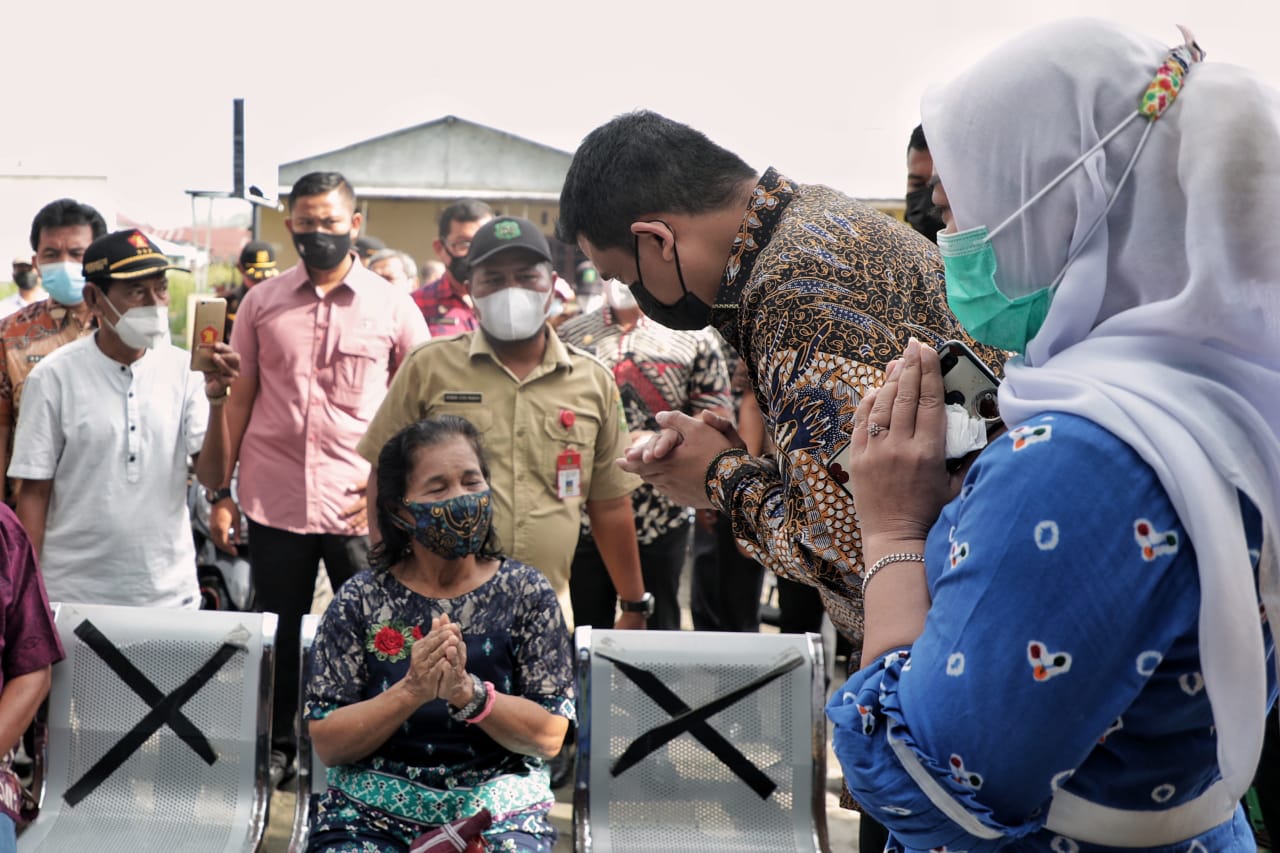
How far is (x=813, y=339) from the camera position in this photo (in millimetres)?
1661

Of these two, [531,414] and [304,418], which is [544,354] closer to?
[531,414]

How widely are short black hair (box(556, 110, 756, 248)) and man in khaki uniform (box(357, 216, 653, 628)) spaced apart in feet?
6.70

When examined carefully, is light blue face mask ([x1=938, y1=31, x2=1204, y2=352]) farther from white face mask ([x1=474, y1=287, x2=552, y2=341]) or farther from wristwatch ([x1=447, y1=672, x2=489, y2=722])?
white face mask ([x1=474, y1=287, x2=552, y2=341])

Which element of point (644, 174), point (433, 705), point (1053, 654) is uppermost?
point (644, 174)

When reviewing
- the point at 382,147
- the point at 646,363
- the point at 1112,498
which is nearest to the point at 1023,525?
the point at 1112,498

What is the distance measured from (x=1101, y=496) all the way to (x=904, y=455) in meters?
0.27

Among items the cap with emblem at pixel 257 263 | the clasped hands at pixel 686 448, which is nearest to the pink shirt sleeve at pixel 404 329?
the clasped hands at pixel 686 448

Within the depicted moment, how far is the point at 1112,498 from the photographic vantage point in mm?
1066

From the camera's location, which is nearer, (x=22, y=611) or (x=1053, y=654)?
(x=1053, y=654)

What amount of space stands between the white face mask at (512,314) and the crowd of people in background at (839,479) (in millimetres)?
11

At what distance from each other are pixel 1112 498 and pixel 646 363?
12.4 feet

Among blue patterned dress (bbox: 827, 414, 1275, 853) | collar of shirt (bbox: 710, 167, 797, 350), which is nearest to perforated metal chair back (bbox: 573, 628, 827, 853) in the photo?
collar of shirt (bbox: 710, 167, 797, 350)

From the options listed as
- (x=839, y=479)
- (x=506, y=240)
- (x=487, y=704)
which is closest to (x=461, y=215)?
(x=506, y=240)

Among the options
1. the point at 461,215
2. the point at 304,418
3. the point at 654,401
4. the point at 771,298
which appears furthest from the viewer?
the point at 461,215
